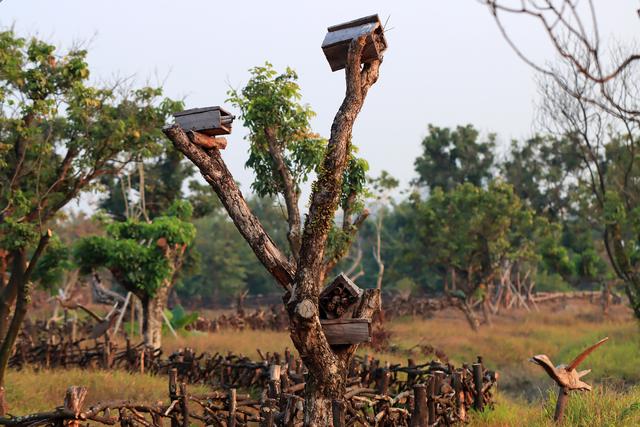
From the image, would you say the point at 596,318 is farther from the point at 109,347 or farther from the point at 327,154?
the point at 327,154

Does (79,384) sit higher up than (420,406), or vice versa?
(420,406)

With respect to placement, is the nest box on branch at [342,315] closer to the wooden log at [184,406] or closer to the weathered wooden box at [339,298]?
the weathered wooden box at [339,298]

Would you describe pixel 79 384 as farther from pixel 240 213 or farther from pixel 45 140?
pixel 240 213

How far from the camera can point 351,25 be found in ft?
21.8

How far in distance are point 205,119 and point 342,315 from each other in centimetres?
254

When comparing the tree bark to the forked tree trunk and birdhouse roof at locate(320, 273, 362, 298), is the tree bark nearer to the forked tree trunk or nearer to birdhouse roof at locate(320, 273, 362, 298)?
the forked tree trunk

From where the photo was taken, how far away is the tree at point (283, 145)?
1280cm

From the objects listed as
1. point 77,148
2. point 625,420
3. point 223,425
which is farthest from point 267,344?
point 625,420

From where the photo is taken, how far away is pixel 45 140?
14.0 m

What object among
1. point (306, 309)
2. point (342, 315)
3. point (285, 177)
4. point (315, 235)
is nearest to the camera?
point (306, 309)

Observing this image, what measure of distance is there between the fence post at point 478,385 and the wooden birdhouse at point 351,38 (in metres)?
6.67

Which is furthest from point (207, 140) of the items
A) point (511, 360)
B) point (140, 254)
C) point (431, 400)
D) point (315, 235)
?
point (511, 360)

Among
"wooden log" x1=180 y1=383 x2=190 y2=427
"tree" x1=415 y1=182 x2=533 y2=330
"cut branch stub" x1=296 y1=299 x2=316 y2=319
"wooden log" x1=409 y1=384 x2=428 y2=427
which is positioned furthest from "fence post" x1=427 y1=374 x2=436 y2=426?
"tree" x1=415 y1=182 x2=533 y2=330

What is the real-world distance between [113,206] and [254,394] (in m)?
20.7
